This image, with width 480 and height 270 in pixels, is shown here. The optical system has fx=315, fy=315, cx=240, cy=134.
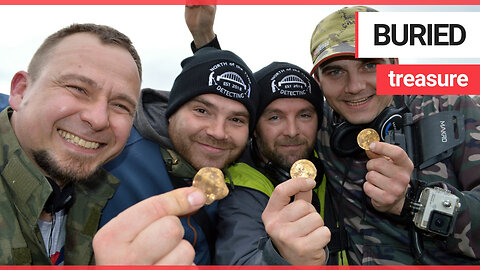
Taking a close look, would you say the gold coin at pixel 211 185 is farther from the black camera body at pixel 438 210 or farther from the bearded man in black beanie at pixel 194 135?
the black camera body at pixel 438 210

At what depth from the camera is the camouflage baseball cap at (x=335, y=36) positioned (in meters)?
4.02

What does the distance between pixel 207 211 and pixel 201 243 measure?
363 millimetres

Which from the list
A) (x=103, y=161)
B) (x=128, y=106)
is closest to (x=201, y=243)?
(x=103, y=161)

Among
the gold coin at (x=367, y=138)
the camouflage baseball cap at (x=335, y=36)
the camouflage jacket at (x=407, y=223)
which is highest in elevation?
the camouflage baseball cap at (x=335, y=36)

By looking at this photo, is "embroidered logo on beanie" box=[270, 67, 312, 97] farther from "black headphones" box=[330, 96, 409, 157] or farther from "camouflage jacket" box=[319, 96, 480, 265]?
"camouflage jacket" box=[319, 96, 480, 265]

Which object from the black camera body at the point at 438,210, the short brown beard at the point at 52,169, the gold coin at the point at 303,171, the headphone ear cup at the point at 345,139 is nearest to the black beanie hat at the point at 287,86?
the headphone ear cup at the point at 345,139

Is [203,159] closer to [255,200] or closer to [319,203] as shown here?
[255,200]

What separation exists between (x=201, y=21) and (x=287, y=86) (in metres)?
1.86

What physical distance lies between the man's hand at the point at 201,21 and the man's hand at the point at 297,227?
352 cm

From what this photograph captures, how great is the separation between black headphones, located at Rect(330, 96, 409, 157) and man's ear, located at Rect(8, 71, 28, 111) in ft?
10.5

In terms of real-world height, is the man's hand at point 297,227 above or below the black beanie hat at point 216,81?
below

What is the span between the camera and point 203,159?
3.70m

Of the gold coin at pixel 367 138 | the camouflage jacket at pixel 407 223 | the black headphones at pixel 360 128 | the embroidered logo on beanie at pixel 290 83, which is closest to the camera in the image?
the camouflage jacket at pixel 407 223

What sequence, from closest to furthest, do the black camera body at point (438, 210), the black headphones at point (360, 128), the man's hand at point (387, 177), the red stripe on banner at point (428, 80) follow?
1. the man's hand at point (387, 177)
2. the black camera body at point (438, 210)
3. the black headphones at point (360, 128)
4. the red stripe on banner at point (428, 80)
